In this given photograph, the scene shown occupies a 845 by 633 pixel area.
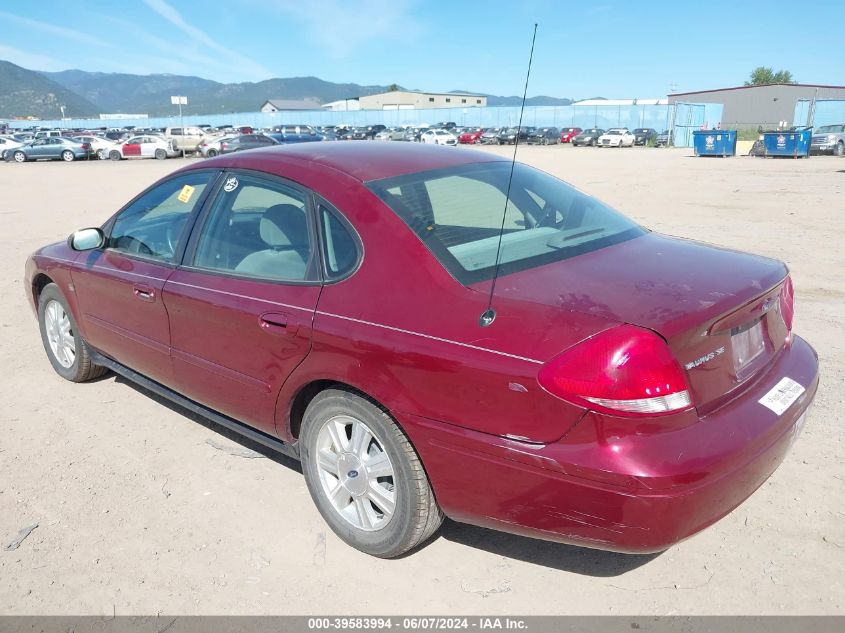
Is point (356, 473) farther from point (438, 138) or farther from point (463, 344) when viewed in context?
point (438, 138)

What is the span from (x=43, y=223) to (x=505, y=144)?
46819 millimetres

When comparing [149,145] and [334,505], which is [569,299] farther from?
[149,145]

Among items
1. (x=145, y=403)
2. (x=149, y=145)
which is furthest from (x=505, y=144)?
(x=145, y=403)

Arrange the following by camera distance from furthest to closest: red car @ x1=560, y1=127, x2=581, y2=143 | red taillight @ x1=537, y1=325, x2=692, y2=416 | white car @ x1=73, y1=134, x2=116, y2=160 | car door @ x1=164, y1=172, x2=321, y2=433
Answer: red car @ x1=560, y1=127, x2=581, y2=143 → white car @ x1=73, y1=134, x2=116, y2=160 → car door @ x1=164, y1=172, x2=321, y2=433 → red taillight @ x1=537, y1=325, x2=692, y2=416

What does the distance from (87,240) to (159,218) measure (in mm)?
518

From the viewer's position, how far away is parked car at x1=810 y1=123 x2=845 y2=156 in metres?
33.0

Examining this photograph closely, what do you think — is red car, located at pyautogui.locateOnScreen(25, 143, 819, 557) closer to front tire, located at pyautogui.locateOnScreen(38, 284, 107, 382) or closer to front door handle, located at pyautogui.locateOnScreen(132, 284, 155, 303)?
front door handle, located at pyautogui.locateOnScreen(132, 284, 155, 303)

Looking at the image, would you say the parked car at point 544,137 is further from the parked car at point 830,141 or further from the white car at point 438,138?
the parked car at point 830,141

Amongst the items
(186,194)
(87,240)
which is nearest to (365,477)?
(186,194)

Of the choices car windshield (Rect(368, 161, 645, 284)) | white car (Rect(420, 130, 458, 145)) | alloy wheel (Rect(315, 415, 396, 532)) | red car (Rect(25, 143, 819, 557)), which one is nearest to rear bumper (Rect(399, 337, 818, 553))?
red car (Rect(25, 143, 819, 557))

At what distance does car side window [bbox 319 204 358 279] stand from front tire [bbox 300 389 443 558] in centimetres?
51

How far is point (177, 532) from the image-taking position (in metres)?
3.13

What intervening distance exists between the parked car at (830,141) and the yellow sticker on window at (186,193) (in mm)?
35856

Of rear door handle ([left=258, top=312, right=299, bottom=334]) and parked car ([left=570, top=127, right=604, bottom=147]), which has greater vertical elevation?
parked car ([left=570, top=127, right=604, bottom=147])
